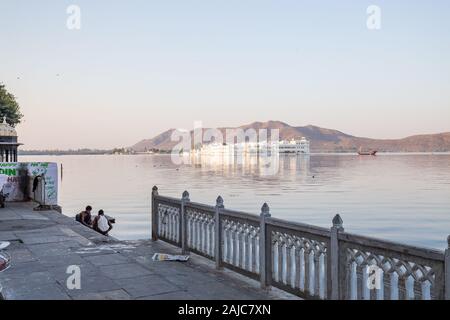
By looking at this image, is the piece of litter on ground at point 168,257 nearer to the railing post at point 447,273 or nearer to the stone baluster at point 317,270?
the stone baluster at point 317,270

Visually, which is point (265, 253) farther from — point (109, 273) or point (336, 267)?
point (109, 273)

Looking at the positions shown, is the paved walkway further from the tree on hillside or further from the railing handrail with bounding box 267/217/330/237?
the tree on hillside

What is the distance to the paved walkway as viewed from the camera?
Answer: 748cm

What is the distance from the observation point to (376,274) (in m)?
5.91

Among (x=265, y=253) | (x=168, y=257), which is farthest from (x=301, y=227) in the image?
(x=168, y=257)

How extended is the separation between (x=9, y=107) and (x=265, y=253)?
3945cm

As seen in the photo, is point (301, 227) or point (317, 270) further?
point (301, 227)

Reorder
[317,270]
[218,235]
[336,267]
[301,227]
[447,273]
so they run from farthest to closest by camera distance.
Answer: [218,235] < [301,227] < [317,270] < [336,267] < [447,273]

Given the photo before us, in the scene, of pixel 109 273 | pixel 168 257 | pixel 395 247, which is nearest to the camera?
pixel 395 247

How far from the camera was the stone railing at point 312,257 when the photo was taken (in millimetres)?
5262

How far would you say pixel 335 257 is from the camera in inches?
251

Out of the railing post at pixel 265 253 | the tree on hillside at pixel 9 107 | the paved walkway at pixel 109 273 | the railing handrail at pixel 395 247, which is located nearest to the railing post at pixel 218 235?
the paved walkway at pixel 109 273
